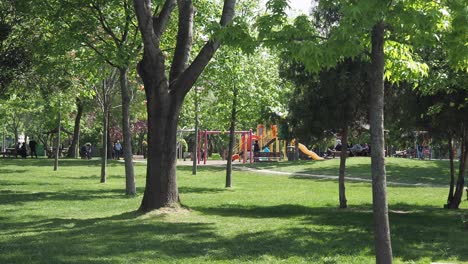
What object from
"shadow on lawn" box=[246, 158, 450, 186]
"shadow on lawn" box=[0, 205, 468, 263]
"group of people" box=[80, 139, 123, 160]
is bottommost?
"shadow on lawn" box=[0, 205, 468, 263]

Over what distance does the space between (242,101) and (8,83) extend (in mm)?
8255

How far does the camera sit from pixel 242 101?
21.0 m

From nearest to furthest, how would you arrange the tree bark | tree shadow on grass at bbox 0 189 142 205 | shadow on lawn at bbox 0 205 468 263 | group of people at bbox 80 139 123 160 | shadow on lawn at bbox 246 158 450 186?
shadow on lawn at bbox 0 205 468 263, the tree bark, tree shadow on grass at bbox 0 189 142 205, shadow on lawn at bbox 246 158 450 186, group of people at bbox 80 139 123 160

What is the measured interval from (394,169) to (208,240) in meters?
22.7

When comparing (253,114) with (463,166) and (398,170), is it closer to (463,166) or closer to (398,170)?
(463,166)

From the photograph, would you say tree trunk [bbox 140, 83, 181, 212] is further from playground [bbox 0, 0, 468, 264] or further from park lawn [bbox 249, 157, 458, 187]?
park lawn [bbox 249, 157, 458, 187]

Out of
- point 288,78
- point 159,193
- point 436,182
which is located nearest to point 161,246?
point 159,193

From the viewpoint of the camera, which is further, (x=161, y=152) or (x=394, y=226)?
(x=161, y=152)

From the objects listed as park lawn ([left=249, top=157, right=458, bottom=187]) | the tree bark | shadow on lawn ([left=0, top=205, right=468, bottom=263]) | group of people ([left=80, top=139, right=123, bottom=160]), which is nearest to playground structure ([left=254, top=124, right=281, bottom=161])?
park lawn ([left=249, top=157, right=458, bottom=187])

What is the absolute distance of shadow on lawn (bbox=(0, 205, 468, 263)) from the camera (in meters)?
7.79

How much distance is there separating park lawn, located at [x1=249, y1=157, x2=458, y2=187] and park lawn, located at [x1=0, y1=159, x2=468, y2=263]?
24.7 ft

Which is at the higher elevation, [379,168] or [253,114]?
[253,114]

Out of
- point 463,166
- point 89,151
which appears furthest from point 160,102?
point 89,151

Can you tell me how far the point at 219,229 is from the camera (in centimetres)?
1030
